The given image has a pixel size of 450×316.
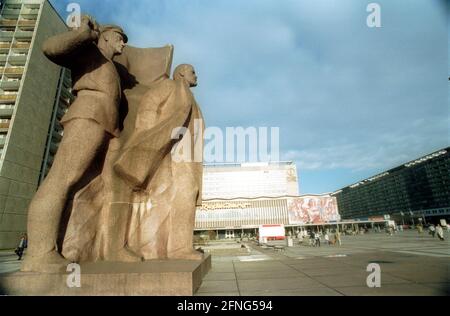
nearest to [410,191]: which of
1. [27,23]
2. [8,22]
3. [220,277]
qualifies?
[220,277]

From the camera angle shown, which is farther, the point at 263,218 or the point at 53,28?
the point at 263,218

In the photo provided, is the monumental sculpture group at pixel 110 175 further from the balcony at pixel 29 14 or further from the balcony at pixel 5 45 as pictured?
the balcony at pixel 29 14

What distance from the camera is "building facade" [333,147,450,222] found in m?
94.5

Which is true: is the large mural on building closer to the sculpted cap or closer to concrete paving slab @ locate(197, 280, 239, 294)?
concrete paving slab @ locate(197, 280, 239, 294)

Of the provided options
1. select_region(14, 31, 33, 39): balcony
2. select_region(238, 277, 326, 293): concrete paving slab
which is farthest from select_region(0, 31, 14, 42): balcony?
select_region(238, 277, 326, 293): concrete paving slab

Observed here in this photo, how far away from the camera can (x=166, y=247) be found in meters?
5.08

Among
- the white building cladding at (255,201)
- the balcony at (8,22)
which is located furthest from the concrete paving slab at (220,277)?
the white building cladding at (255,201)

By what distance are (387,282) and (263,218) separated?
106 metres

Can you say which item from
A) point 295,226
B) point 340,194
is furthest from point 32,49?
point 340,194

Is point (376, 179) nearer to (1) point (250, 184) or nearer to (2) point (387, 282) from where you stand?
(1) point (250, 184)

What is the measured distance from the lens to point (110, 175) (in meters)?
5.06

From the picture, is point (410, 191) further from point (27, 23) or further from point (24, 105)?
point (27, 23)

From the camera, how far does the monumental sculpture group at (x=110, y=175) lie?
438 centimetres
